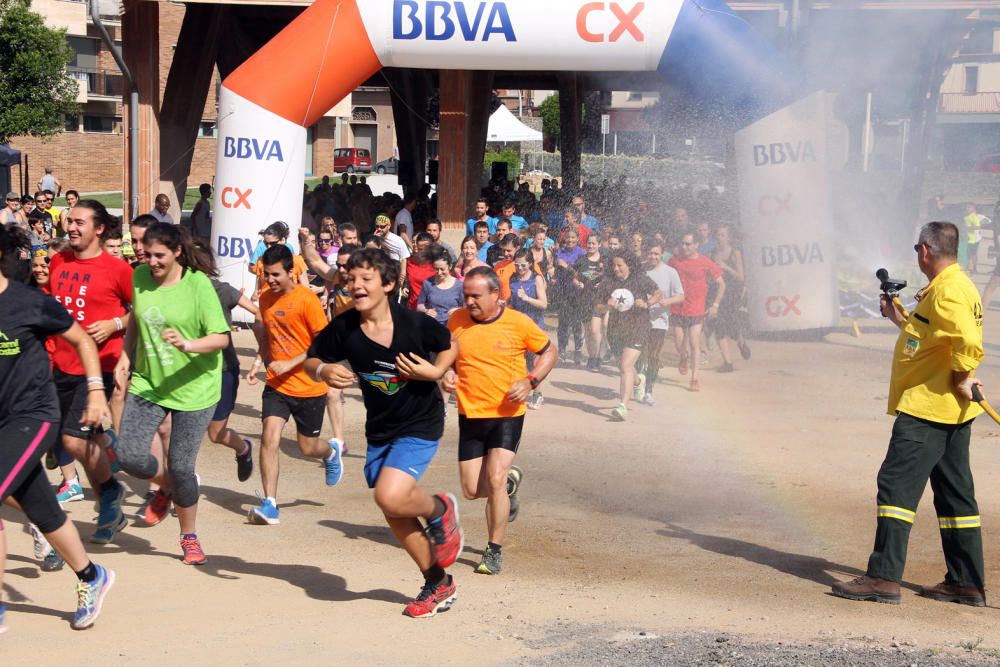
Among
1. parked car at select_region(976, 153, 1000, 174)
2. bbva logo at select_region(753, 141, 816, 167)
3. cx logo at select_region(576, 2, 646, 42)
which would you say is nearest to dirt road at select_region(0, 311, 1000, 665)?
bbva logo at select_region(753, 141, 816, 167)

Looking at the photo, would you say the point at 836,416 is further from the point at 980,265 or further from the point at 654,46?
the point at 980,265

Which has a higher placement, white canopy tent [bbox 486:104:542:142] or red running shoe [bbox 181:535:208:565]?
white canopy tent [bbox 486:104:542:142]

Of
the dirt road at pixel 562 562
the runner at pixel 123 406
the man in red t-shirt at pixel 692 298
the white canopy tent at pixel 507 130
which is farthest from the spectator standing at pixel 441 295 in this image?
the white canopy tent at pixel 507 130

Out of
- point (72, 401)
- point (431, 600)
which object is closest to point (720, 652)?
point (431, 600)

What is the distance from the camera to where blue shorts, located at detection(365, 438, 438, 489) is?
5367 mm

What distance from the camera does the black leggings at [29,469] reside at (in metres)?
4.88

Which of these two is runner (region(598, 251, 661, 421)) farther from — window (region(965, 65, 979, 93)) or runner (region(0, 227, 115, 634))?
window (region(965, 65, 979, 93))

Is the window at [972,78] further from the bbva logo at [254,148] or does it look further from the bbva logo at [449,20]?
the bbva logo at [254,148]

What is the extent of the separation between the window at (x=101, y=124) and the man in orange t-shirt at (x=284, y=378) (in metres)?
49.8

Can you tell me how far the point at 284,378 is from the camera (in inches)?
287

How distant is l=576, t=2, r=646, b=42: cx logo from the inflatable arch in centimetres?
1

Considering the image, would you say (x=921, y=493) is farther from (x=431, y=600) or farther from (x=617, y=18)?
(x=617, y=18)

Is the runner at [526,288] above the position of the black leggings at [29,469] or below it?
above

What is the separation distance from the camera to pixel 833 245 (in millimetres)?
Answer: 13344
